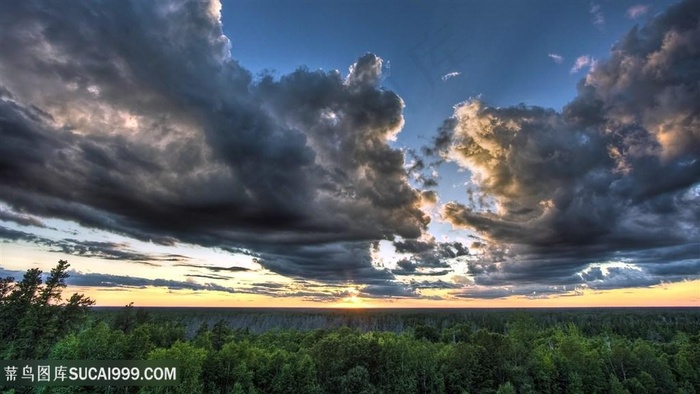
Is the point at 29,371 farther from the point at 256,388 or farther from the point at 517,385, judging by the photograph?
the point at 517,385

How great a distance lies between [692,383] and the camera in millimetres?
80688

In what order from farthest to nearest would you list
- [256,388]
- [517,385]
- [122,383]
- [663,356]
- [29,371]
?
[663,356]
[517,385]
[256,388]
[122,383]
[29,371]

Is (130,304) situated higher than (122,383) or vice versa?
(130,304)

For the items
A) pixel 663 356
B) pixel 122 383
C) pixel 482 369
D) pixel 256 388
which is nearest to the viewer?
pixel 122 383

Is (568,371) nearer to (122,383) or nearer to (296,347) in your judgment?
(296,347)

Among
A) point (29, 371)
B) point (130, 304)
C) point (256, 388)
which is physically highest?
point (130, 304)

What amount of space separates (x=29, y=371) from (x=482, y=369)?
3155 inches

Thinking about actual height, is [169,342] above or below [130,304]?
below

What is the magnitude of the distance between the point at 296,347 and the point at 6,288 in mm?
63827

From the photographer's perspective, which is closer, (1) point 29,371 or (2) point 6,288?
(1) point 29,371

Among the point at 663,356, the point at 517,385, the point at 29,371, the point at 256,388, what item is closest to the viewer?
the point at 29,371

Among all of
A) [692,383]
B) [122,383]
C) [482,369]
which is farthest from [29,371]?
[692,383]

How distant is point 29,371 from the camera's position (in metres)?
49.0

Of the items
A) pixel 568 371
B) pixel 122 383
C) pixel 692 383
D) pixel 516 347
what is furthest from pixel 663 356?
pixel 122 383
